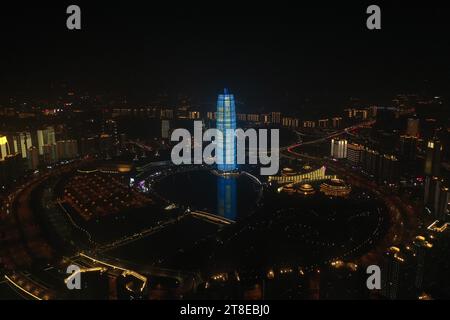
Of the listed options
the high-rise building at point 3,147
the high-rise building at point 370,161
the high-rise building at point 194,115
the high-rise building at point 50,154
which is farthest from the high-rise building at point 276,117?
the high-rise building at point 3,147

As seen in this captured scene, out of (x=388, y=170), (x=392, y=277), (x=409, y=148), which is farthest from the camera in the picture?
(x=409, y=148)

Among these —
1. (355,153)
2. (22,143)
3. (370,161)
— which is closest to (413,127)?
(355,153)

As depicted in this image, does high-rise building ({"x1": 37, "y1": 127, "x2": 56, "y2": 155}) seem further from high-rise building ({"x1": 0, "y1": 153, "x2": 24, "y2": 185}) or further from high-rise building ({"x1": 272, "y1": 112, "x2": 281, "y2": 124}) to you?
high-rise building ({"x1": 272, "y1": 112, "x2": 281, "y2": 124})

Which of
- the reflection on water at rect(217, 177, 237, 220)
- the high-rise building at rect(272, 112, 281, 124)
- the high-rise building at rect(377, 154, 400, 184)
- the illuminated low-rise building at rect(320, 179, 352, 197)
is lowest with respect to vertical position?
the reflection on water at rect(217, 177, 237, 220)

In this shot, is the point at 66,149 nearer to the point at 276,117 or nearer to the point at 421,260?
the point at 276,117

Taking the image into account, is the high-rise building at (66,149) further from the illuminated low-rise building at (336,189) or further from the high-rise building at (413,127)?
the high-rise building at (413,127)

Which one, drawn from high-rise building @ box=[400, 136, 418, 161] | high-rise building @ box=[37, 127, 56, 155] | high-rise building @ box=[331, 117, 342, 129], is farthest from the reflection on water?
high-rise building @ box=[331, 117, 342, 129]
